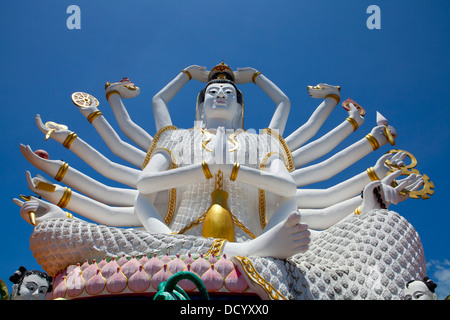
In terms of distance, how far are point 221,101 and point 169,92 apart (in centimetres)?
91

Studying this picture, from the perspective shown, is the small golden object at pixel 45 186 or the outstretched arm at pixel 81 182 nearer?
the small golden object at pixel 45 186

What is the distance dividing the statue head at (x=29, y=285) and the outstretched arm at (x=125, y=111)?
3.05 m

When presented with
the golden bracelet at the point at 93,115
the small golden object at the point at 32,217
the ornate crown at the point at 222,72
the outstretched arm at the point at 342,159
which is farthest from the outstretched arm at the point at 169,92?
the small golden object at the point at 32,217

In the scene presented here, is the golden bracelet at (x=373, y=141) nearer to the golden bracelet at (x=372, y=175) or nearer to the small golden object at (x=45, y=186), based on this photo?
the golden bracelet at (x=372, y=175)

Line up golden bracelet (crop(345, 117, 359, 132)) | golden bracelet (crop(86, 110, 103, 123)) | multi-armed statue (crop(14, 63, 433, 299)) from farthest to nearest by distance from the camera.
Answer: golden bracelet (crop(345, 117, 359, 132)) → golden bracelet (crop(86, 110, 103, 123)) → multi-armed statue (crop(14, 63, 433, 299))

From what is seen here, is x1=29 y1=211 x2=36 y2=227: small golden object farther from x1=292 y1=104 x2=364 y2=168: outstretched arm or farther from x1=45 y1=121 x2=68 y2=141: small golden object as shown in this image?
x1=292 y1=104 x2=364 y2=168: outstretched arm

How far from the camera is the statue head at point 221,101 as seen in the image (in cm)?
675

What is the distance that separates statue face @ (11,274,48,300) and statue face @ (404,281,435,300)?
283 cm

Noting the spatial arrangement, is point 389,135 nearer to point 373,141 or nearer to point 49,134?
point 373,141

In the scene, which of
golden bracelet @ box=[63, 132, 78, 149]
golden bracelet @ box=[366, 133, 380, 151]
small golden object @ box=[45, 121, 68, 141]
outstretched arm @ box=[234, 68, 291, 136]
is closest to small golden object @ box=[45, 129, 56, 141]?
small golden object @ box=[45, 121, 68, 141]

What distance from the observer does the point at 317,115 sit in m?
7.06

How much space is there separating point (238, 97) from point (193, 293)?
3.90 m

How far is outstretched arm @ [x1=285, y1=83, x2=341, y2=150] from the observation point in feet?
22.8
